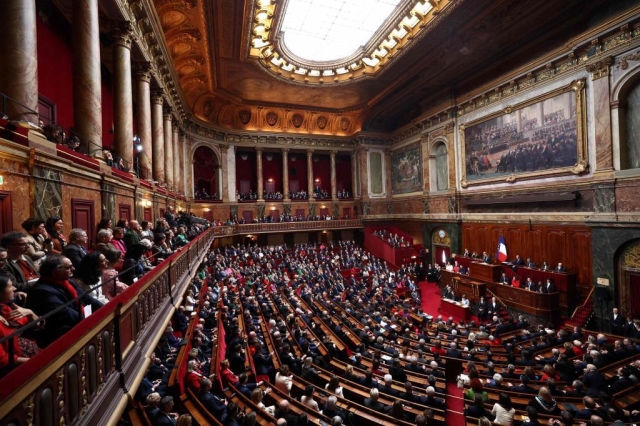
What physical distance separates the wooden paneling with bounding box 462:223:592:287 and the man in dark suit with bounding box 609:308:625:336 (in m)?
1.76

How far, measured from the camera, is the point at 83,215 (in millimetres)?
5902

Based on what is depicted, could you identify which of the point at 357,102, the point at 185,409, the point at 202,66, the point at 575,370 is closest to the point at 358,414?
the point at 185,409

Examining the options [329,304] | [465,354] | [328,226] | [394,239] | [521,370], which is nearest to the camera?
[521,370]

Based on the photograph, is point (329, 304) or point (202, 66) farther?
point (202, 66)

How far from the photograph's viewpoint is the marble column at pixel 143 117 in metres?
10.8

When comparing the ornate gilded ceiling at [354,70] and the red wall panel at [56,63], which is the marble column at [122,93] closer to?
the red wall panel at [56,63]

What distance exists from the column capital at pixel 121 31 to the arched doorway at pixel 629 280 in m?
17.4

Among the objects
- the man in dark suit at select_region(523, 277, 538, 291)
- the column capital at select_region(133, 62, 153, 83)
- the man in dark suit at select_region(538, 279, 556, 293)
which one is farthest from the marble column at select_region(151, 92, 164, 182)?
the man in dark suit at select_region(538, 279, 556, 293)

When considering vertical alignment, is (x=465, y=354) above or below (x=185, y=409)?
below

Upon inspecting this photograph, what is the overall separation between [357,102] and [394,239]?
36.4 feet

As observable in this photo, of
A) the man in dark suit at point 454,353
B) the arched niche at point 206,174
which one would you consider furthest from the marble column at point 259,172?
the man in dark suit at point 454,353

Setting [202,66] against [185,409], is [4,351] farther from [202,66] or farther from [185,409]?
[202,66]

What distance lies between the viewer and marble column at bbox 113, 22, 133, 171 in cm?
871

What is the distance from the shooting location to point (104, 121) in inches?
437
